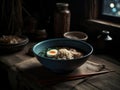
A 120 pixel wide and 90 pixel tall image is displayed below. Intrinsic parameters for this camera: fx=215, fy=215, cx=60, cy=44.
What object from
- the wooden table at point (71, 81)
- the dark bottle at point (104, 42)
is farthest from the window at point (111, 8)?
the wooden table at point (71, 81)

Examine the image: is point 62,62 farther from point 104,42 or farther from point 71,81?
point 104,42

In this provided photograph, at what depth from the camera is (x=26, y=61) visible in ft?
4.55

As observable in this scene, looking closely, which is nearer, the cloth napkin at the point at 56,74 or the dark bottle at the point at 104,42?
the cloth napkin at the point at 56,74

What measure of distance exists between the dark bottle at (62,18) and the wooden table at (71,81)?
33 cm

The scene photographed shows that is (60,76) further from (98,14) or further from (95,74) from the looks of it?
(98,14)

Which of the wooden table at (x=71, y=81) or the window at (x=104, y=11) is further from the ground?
the window at (x=104, y=11)

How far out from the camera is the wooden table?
3.67 feet

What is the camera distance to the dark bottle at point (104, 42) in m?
1.48

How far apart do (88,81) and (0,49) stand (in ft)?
2.25

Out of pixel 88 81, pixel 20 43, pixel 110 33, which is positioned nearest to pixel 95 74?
pixel 88 81

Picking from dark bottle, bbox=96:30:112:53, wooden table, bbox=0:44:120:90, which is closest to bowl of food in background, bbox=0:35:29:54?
wooden table, bbox=0:44:120:90

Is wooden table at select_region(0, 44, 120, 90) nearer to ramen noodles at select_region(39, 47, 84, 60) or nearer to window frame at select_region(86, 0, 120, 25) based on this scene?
ramen noodles at select_region(39, 47, 84, 60)

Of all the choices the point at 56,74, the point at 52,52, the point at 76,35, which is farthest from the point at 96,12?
the point at 56,74

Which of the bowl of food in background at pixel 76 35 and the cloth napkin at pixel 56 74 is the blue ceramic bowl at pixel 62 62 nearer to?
the cloth napkin at pixel 56 74
